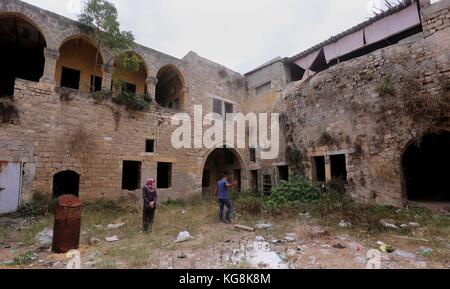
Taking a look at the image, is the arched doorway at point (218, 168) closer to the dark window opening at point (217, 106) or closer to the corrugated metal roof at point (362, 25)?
the dark window opening at point (217, 106)

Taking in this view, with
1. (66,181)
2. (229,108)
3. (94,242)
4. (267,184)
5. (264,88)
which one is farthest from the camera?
(229,108)

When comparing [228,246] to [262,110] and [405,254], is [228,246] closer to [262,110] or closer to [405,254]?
[405,254]

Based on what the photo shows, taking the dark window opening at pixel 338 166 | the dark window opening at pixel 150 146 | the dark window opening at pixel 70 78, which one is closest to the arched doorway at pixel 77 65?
the dark window opening at pixel 70 78

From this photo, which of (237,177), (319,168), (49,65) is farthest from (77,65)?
(319,168)

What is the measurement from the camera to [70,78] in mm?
11562

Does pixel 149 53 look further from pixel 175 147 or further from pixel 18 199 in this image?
pixel 18 199

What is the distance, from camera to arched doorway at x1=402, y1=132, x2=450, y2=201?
10.3 metres

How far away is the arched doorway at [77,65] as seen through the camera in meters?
11.0

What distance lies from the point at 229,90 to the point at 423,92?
987 cm

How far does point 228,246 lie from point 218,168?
11.8 meters

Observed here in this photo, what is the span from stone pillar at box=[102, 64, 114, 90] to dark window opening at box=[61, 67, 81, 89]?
225cm

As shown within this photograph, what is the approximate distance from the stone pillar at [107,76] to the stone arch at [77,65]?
2.45 ft
